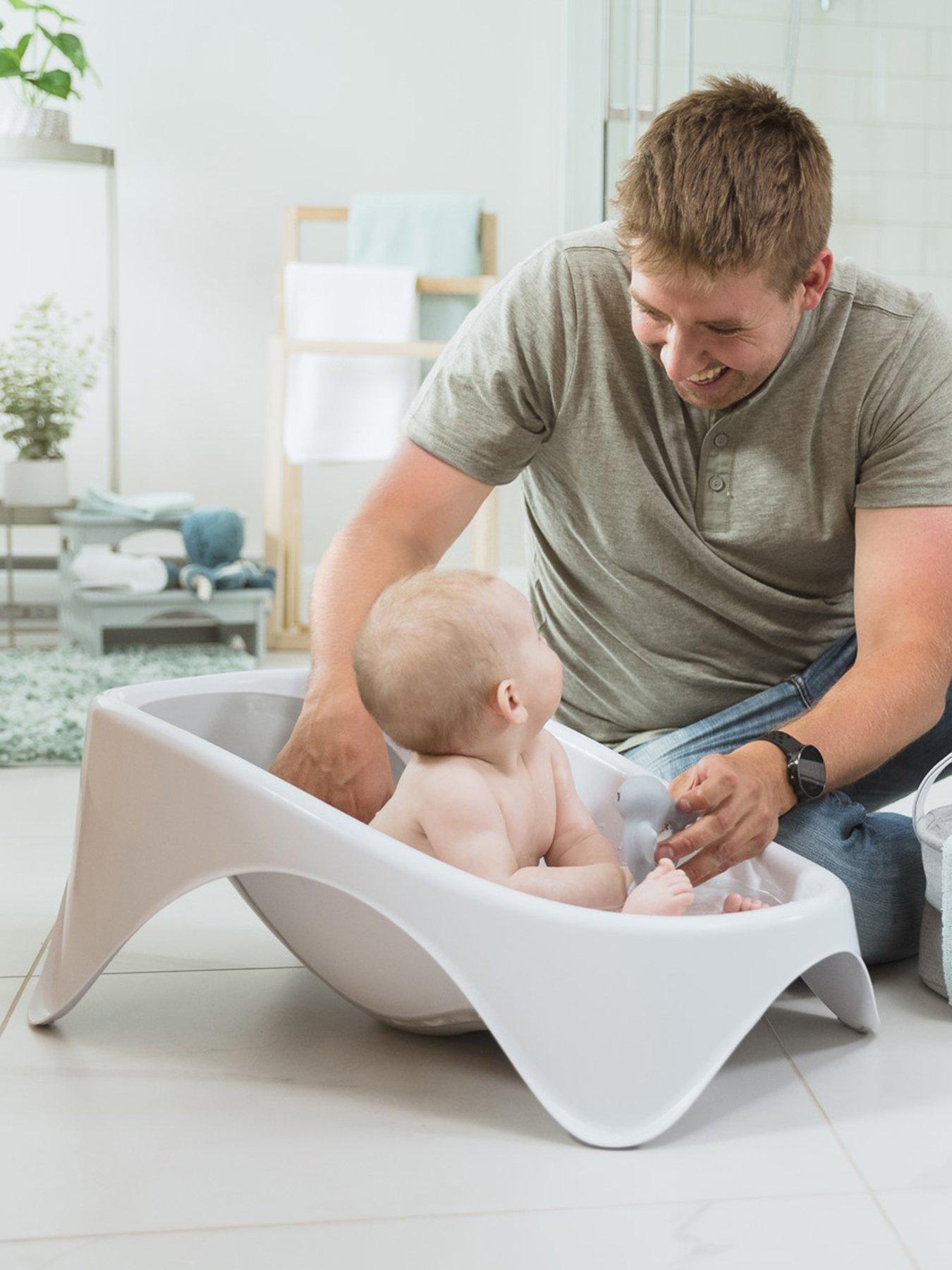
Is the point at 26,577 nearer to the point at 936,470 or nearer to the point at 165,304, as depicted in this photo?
the point at 165,304

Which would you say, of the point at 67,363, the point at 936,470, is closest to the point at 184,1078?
the point at 936,470

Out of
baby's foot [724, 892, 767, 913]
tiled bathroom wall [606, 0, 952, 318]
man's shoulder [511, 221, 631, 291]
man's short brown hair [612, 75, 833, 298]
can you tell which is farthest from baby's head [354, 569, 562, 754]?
tiled bathroom wall [606, 0, 952, 318]

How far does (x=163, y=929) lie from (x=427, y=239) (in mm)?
2317

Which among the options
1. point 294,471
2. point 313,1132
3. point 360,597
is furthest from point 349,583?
point 294,471

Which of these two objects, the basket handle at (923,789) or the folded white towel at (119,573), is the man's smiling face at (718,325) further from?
the folded white towel at (119,573)

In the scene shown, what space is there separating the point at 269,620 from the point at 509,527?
710 mm

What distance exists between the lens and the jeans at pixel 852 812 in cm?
136

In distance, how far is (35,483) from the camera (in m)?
3.28

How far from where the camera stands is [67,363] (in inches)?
136

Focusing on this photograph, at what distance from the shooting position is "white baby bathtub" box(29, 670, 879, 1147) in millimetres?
991

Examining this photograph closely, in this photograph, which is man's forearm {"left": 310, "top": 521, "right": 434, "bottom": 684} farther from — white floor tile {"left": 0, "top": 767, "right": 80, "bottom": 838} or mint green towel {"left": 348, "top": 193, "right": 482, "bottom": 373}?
mint green towel {"left": 348, "top": 193, "right": 482, "bottom": 373}

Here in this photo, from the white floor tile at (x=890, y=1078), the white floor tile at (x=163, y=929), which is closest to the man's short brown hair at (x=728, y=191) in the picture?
the white floor tile at (x=890, y=1078)

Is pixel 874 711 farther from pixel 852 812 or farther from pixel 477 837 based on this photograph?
pixel 477 837

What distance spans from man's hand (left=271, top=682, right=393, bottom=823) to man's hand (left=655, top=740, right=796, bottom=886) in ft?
0.89
